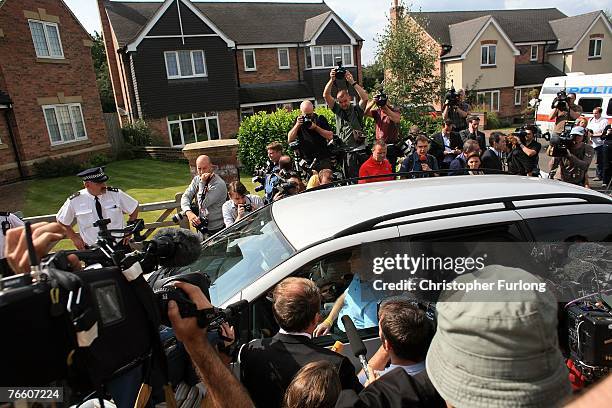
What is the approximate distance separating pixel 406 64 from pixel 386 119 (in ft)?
25.1

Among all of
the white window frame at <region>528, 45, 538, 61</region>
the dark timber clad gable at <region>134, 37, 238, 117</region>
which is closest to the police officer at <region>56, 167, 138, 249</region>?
the dark timber clad gable at <region>134, 37, 238, 117</region>

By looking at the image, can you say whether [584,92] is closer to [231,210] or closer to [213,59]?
[231,210]

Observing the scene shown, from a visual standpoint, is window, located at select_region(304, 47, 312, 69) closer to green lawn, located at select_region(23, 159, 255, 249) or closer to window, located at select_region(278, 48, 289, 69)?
window, located at select_region(278, 48, 289, 69)

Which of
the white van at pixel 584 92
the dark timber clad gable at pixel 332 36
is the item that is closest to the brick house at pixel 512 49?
the dark timber clad gable at pixel 332 36

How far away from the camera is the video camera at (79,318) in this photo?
128 centimetres

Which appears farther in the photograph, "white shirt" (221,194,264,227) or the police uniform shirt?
"white shirt" (221,194,264,227)

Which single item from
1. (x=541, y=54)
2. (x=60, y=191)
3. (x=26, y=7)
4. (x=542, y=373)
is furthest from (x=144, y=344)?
(x=541, y=54)

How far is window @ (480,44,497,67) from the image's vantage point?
29.8 m

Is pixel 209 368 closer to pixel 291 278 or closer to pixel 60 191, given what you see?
pixel 291 278

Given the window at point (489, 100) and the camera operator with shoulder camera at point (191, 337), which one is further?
the window at point (489, 100)

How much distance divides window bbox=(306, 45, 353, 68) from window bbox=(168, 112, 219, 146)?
749cm

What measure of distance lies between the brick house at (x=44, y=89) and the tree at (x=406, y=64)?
13.3m

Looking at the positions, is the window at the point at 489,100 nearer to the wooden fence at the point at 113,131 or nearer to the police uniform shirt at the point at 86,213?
the wooden fence at the point at 113,131
